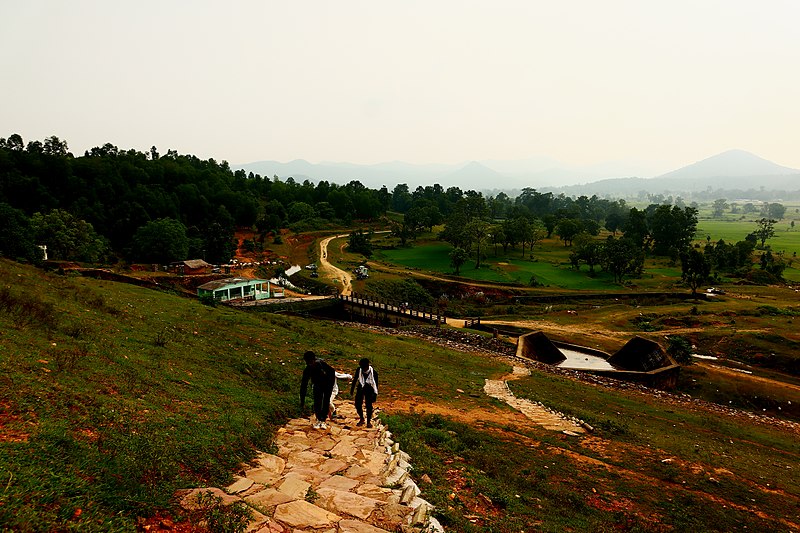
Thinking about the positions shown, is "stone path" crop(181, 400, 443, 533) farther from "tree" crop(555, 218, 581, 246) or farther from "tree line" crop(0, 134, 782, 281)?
"tree" crop(555, 218, 581, 246)

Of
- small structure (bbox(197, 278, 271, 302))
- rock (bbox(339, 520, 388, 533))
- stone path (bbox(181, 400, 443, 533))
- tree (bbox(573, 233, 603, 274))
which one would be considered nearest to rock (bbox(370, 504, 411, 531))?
stone path (bbox(181, 400, 443, 533))

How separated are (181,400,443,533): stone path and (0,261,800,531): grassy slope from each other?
0.62m

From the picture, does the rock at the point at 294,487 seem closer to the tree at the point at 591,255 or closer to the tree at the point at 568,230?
the tree at the point at 591,255

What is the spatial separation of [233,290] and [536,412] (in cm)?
5065

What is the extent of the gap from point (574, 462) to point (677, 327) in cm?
5124

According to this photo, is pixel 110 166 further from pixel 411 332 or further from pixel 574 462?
pixel 574 462

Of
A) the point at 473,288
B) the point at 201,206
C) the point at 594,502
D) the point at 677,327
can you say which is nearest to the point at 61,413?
the point at 594,502

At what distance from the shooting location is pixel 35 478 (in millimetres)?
6418

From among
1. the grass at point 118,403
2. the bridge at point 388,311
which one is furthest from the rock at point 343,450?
the bridge at point 388,311

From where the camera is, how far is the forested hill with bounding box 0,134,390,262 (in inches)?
3361

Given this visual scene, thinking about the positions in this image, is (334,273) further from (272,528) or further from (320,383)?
(272,528)

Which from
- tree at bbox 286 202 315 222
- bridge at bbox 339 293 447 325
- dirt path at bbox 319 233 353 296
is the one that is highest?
tree at bbox 286 202 315 222

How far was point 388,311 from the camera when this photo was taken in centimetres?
6281

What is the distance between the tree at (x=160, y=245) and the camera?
83.4 m
